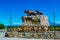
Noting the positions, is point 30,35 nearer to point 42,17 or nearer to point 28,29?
point 28,29

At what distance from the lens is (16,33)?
525 inches

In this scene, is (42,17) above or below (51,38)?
above

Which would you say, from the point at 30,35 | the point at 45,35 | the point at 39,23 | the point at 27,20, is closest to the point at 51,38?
the point at 45,35

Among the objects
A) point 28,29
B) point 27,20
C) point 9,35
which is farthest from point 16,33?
point 27,20

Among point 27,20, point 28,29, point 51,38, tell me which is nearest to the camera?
point 51,38

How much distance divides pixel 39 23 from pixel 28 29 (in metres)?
1.25

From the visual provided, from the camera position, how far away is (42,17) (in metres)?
15.1

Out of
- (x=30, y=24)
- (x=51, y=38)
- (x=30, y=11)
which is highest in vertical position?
(x=30, y=11)

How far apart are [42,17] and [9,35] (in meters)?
3.58

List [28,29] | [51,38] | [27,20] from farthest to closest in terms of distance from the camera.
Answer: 1. [27,20]
2. [28,29]
3. [51,38]

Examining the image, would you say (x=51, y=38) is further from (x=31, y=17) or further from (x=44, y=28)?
(x=31, y=17)

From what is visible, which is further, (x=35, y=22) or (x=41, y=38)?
(x=35, y=22)

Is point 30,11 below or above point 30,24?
above

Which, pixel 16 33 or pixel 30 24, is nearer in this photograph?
pixel 16 33
